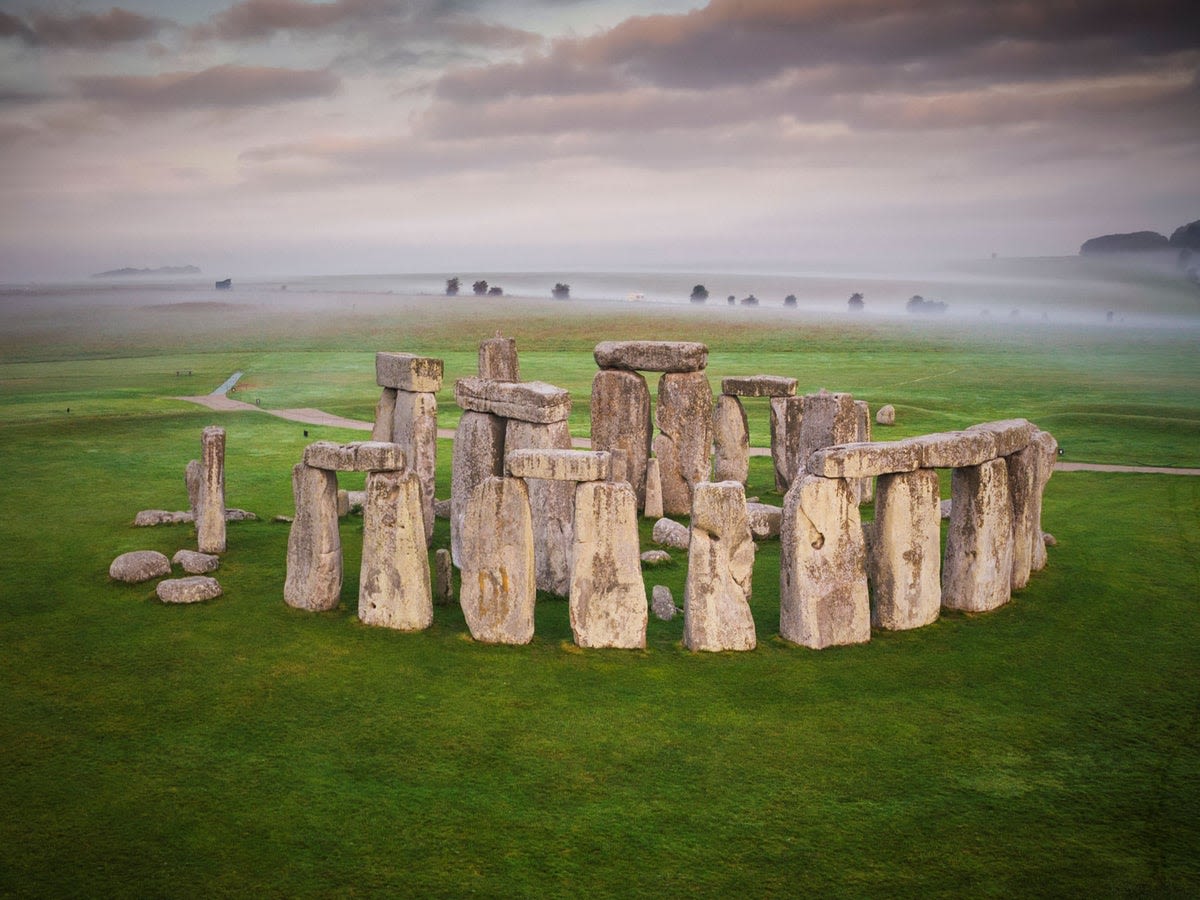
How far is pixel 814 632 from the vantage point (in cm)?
1104

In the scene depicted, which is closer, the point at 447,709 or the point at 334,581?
the point at 447,709

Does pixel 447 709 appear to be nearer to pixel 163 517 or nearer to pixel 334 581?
pixel 334 581

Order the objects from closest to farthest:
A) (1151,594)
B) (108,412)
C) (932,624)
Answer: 1. (932,624)
2. (1151,594)
3. (108,412)

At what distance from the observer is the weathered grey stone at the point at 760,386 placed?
19281 mm

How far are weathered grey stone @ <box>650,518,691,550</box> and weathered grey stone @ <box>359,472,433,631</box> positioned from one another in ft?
15.8

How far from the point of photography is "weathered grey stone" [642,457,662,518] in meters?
17.6

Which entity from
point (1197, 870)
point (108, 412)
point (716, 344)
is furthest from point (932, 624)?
point (716, 344)

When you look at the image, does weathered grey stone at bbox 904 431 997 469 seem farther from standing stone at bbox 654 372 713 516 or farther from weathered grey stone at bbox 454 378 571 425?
standing stone at bbox 654 372 713 516

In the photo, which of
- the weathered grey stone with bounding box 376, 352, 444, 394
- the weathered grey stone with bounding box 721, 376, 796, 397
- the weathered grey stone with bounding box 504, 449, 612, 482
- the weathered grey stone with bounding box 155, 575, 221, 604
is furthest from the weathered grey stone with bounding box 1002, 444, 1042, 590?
the weathered grey stone with bounding box 155, 575, 221, 604

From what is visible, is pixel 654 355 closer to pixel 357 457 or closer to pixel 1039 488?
pixel 1039 488

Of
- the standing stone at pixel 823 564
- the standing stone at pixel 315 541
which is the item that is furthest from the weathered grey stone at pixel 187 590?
the standing stone at pixel 823 564

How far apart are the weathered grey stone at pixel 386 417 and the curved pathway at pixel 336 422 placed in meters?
4.74

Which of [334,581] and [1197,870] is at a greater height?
[334,581]

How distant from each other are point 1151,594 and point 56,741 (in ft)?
40.0
